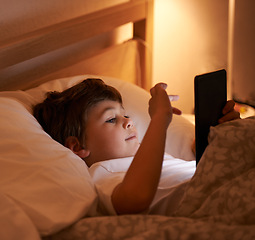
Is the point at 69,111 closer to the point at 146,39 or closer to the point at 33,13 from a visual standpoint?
the point at 33,13

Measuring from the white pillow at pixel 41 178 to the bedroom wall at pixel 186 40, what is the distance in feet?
4.16

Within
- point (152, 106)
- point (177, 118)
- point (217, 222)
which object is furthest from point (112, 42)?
A: point (217, 222)

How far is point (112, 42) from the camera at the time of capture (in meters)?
2.02

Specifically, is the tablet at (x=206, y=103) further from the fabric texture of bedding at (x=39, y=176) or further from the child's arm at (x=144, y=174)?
the fabric texture of bedding at (x=39, y=176)

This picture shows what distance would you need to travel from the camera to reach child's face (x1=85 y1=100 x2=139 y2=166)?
3.95 ft

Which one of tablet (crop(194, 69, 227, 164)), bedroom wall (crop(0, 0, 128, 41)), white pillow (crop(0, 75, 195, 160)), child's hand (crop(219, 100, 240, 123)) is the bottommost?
white pillow (crop(0, 75, 195, 160))

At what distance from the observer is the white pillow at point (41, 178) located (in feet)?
2.77

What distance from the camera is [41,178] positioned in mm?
913

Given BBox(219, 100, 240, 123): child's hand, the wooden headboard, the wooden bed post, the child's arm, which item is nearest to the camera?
the child's arm

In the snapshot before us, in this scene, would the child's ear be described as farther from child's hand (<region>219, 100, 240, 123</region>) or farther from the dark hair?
child's hand (<region>219, 100, 240, 123</region>)

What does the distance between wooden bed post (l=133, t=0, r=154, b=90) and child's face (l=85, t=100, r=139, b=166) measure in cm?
88

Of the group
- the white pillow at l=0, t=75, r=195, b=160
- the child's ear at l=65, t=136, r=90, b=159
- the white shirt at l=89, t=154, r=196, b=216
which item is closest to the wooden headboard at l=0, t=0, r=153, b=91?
the white pillow at l=0, t=75, r=195, b=160

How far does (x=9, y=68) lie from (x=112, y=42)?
0.69 m

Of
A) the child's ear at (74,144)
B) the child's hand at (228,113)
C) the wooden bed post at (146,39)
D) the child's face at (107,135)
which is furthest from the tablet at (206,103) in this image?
the wooden bed post at (146,39)
